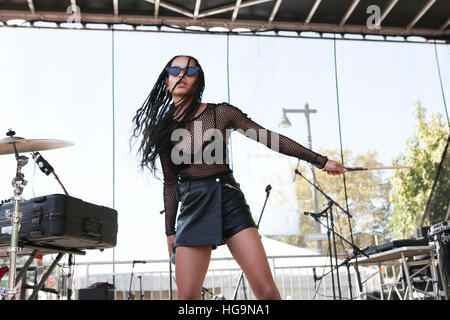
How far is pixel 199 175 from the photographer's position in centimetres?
204

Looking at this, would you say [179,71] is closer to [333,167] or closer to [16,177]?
[333,167]

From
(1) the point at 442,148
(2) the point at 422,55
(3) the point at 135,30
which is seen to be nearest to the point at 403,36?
(2) the point at 422,55

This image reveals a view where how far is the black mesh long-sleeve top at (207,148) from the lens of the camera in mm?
2053

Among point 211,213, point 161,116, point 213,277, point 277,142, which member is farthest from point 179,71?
point 213,277

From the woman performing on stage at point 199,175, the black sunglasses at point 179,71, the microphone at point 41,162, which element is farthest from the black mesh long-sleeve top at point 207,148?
the microphone at point 41,162

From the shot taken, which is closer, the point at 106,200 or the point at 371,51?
the point at 106,200

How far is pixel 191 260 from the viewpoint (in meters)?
1.94

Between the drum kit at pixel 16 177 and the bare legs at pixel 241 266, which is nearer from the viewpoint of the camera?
the bare legs at pixel 241 266

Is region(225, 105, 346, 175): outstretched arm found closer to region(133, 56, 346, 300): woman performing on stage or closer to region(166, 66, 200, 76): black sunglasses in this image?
region(133, 56, 346, 300): woman performing on stage

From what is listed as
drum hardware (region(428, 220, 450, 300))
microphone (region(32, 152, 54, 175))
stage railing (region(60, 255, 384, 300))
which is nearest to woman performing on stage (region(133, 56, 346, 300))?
drum hardware (region(428, 220, 450, 300))

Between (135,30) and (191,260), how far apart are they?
19.7 ft

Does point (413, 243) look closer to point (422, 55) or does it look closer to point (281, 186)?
point (281, 186)

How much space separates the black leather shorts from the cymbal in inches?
64.8

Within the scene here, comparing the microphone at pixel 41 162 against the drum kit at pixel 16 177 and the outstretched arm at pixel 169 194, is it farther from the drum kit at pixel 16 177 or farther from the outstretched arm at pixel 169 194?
the outstretched arm at pixel 169 194
